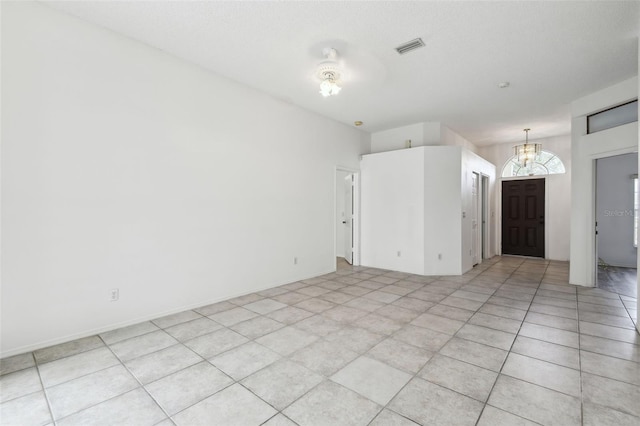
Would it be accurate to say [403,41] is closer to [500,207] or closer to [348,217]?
[348,217]

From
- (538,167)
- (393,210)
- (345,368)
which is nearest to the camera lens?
(345,368)

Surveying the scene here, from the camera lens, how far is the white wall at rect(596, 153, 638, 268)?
6242mm

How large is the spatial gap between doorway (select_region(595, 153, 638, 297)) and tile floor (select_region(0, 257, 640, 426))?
3.50 metres

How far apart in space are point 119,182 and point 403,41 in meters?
3.40

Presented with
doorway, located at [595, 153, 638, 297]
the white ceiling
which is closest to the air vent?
the white ceiling

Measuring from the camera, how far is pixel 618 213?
6.42 meters

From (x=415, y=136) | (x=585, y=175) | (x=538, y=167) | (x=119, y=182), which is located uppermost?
(x=415, y=136)

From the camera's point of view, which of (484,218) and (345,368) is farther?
(484,218)

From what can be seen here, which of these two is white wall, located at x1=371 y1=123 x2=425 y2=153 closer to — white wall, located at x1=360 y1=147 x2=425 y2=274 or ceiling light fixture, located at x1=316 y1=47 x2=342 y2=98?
white wall, located at x1=360 y1=147 x2=425 y2=274

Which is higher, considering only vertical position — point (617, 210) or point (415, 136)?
point (415, 136)

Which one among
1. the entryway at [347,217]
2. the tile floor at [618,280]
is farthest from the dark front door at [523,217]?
the entryway at [347,217]

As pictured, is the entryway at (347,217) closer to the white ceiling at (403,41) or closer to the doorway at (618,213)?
the white ceiling at (403,41)

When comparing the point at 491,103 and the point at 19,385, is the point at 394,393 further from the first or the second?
the point at 491,103

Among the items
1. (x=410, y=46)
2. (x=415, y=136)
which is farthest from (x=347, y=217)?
(x=410, y=46)
